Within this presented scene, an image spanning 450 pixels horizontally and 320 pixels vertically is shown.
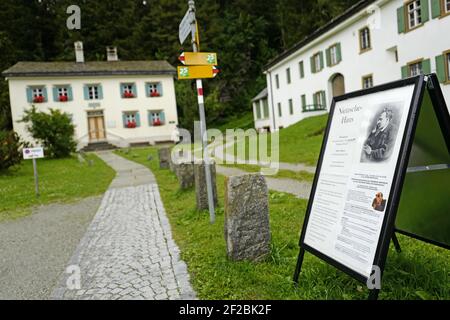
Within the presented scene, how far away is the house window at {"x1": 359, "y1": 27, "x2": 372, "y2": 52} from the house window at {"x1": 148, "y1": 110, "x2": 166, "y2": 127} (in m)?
20.9

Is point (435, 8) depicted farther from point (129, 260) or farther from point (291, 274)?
point (129, 260)

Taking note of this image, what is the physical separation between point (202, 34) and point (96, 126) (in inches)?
790

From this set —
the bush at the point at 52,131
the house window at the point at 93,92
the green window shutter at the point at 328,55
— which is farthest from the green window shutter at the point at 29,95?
the green window shutter at the point at 328,55

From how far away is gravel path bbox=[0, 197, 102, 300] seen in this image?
3.79m

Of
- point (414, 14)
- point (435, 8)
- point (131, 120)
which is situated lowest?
point (131, 120)

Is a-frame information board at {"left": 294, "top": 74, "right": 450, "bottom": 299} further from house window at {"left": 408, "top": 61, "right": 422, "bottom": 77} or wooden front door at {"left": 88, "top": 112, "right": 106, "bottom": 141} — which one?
wooden front door at {"left": 88, "top": 112, "right": 106, "bottom": 141}

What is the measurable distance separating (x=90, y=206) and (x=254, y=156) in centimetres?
899

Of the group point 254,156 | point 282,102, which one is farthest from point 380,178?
point 282,102

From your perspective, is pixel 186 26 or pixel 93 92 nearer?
pixel 186 26

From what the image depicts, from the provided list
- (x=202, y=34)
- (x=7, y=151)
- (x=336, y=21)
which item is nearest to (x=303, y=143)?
(x=336, y=21)

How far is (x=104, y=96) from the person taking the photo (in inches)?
1321

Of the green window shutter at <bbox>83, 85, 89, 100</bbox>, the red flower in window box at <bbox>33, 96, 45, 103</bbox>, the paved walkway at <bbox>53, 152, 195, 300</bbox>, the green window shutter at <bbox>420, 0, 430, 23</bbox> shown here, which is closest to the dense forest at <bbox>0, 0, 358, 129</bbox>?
the green window shutter at <bbox>83, 85, 89, 100</bbox>
